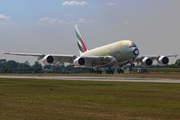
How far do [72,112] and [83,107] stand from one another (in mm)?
2038

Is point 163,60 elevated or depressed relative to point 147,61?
elevated

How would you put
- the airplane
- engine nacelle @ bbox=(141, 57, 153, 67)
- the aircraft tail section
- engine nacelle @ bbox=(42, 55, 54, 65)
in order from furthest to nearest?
1. the aircraft tail section
2. engine nacelle @ bbox=(141, 57, 153, 67)
3. engine nacelle @ bbox=(42, 55, 54, 65)
4. the airplane

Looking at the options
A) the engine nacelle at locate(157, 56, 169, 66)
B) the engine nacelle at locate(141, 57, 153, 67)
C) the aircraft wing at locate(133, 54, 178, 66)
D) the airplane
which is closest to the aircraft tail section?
the airplane

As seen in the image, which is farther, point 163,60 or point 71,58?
point 71,58

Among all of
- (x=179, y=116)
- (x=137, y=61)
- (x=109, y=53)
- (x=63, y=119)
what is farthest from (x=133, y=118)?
(x=137, y=61)

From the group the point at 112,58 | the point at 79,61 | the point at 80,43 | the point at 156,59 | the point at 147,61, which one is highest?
the point at 80,43

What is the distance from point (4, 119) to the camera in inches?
500

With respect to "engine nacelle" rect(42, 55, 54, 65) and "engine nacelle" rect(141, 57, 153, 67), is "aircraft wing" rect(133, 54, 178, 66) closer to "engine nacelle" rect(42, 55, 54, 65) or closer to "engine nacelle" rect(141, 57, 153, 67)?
"engine nacelle" rect(141, 57, 153, 67)

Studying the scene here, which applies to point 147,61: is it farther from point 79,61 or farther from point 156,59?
point 79,61

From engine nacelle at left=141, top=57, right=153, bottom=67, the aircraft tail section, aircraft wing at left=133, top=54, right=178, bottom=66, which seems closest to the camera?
aircraft wing at left=133, top=54, right=178, bottom=66

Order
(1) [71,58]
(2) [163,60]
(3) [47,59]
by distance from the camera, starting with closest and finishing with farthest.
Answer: (2) [163,60] < (3) [47,59] < (1) [71,58]

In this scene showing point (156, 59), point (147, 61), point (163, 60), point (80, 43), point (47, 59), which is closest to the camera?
point (163, 60)

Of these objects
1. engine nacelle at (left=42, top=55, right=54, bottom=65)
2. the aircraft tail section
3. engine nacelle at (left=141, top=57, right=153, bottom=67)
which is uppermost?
the aircraft tail section

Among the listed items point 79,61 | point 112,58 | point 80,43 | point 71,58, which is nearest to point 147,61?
point 112,58
